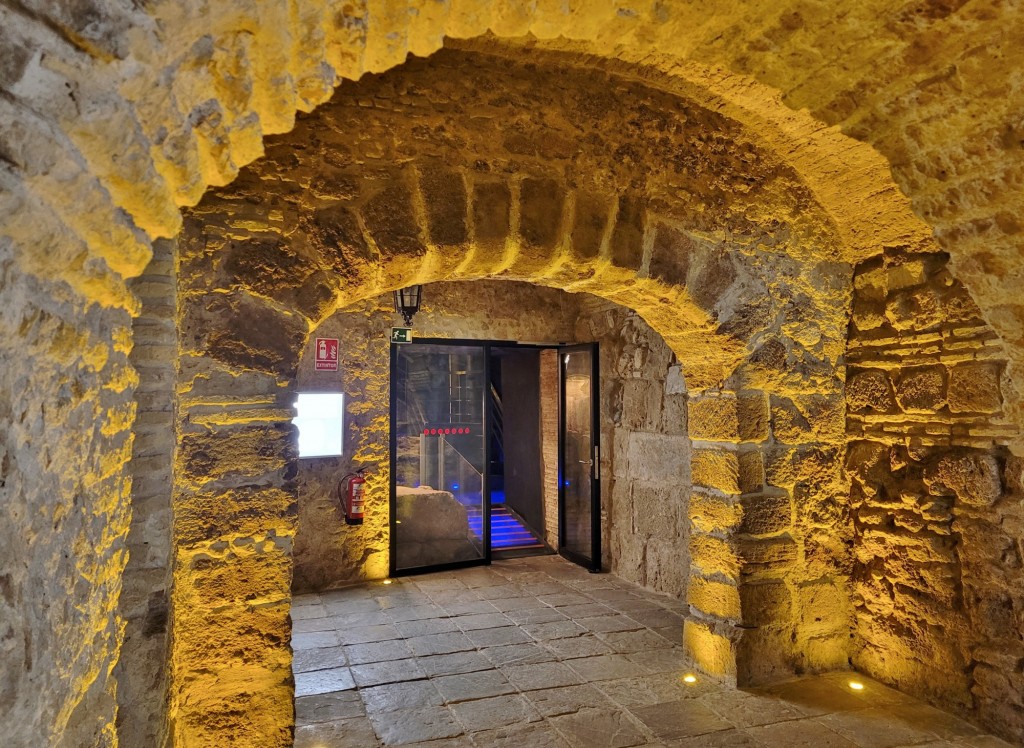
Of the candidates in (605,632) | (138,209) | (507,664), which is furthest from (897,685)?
(138,209)

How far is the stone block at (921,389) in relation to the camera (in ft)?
9.04

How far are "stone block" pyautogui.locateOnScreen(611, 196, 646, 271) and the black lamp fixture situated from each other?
225 centimetres

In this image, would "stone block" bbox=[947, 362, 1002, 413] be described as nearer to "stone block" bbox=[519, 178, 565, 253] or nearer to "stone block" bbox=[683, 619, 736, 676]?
"stone block" bbox=[683, 619, 736, 676]

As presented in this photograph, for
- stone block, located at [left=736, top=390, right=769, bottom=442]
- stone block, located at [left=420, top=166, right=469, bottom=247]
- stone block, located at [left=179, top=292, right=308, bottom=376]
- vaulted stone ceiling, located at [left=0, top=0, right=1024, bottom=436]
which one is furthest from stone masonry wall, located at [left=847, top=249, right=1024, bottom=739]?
stone block, located at [left=179, top=292, right=308, bottom=376]

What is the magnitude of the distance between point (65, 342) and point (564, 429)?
5.01 meters

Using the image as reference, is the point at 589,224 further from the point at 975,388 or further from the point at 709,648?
the point at 709,648

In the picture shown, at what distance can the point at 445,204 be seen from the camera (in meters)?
2.43

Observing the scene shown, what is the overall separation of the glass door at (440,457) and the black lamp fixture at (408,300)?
0.39 metres

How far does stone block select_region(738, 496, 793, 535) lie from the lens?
3.00m

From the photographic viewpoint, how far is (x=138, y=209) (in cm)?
94

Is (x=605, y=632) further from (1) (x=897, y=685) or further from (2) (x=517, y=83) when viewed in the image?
(2) (x=517, y=83)

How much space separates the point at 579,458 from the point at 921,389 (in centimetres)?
307

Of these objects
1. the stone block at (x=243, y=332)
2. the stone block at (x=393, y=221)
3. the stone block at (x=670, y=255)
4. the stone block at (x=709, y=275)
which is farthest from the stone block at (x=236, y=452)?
the stone block at (x=709, y=275)

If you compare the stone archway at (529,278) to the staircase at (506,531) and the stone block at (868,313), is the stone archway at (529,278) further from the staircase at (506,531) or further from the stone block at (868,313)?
the staircase at (506,531)
